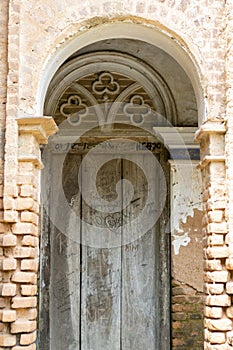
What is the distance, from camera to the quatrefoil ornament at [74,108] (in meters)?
6.76

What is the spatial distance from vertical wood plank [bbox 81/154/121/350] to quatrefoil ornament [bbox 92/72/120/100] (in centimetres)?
77

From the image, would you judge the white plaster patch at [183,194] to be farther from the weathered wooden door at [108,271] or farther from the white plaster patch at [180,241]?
the weathered wooden door at [108,271]

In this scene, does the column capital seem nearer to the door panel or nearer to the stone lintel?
the stone lintel

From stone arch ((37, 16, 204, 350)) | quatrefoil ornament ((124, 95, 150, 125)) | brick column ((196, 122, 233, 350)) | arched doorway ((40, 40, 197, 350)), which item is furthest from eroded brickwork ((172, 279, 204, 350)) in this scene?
stone arch ((37, 16, 204, 350))

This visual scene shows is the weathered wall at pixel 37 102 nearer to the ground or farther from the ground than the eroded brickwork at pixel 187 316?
farther from the ground

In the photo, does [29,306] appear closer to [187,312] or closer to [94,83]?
[187,312]

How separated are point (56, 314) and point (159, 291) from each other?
1154 millimetres

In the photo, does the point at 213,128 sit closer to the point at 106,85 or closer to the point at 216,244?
the point at 216,244

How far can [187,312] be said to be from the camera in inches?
252

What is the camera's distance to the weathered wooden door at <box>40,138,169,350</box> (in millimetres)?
6559

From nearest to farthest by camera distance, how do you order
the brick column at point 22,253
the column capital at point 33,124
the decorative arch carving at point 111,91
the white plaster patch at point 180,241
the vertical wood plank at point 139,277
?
the brick column at point 22,253 → the column capital at point 33,124 → the white plaster patch at point 180,241 → the vertical wood plank at point 139,277 → the decorative arch carving at point 111,91

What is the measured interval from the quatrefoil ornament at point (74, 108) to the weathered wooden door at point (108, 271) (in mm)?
390

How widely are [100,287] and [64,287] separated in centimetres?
40

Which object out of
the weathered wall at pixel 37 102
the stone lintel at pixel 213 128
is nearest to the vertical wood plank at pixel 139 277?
the weathered wall at pixel 37 102
